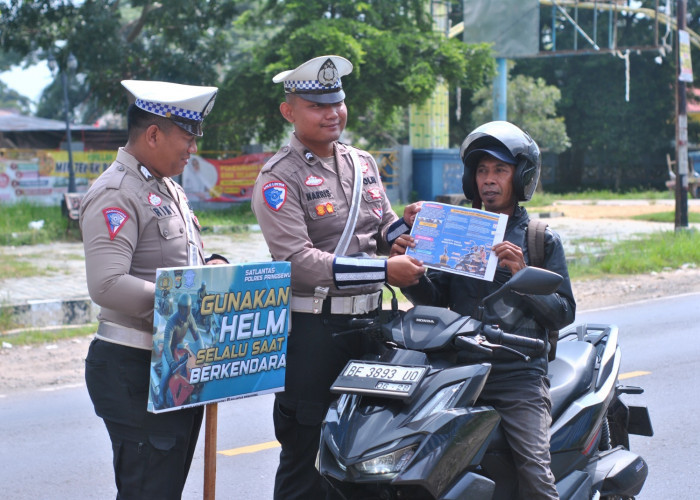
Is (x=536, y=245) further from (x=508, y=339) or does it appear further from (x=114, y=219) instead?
A: (x=114, y=219)

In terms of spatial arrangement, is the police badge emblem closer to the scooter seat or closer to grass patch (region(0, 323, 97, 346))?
the scooter seat

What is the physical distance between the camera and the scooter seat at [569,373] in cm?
342

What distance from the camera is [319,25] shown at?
66.0ft

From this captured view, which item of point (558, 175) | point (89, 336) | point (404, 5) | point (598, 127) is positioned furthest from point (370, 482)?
point (558, 175)

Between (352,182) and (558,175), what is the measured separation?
4173 cm

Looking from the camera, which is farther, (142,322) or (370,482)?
(142,322)

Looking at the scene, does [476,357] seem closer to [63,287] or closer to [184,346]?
[184,346]

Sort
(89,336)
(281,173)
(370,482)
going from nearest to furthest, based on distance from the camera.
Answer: (370,482), (281,173), (89,336)

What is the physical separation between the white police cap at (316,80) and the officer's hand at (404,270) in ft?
2.36

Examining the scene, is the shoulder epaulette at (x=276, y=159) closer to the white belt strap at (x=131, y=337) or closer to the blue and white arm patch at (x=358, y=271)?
the blue and white arm patch at (x=358, y=271)

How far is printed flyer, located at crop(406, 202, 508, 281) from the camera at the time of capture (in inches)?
122

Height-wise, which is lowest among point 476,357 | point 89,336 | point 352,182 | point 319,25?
point 89,336

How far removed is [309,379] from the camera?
339 centimetres

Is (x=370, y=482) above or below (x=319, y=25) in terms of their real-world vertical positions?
below
